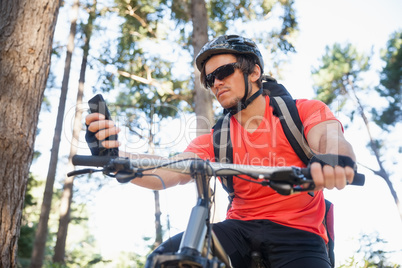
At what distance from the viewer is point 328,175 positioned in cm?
185

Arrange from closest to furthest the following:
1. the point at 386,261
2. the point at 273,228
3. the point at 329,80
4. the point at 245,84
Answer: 1. the point at 273,228
2. the point at 245,84
3. the point at 386,261
4. the point at 329,80

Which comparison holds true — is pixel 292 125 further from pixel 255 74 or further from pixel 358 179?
pixel 358 179

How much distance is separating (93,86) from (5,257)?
1580cm

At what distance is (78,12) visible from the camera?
18188 millimetres

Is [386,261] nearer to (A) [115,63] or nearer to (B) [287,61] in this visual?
(B) [287,61]

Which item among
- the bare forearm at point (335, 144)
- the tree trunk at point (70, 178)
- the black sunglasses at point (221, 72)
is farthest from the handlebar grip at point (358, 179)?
the tree trunk at point (70, 178)

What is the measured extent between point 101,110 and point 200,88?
9.28 meters

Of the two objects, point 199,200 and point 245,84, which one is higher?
point 245,84

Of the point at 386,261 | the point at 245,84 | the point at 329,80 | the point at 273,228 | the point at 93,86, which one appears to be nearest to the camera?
the point at 273,228

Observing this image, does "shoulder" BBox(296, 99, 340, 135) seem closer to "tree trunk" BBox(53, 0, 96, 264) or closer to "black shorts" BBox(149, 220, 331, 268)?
"black shorts" BBox(149, 220, 331, 268)

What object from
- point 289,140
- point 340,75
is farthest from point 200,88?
point 340,75

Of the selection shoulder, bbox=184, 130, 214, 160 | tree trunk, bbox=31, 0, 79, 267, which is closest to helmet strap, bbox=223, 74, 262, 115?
shoulder, bbox=184, 130, 214, 160

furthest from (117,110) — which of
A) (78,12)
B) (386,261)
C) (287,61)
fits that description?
(386,261)

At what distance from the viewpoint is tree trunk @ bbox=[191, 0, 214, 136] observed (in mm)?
10688
